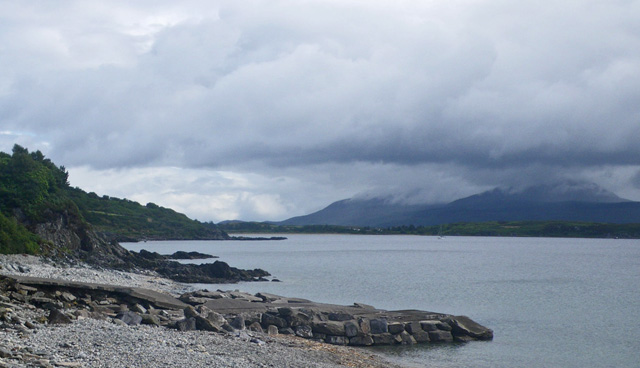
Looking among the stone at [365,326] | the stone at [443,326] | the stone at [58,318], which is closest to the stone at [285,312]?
the stone at [365,326]

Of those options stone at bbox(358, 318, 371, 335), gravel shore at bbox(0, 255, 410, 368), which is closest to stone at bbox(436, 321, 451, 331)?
stone at bbox(358, 318, 371, 335)

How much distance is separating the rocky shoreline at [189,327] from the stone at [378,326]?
0.03 metres

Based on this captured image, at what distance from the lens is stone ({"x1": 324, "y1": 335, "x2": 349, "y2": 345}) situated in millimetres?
24844

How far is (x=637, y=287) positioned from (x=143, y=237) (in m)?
135

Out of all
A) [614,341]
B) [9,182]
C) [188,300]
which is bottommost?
[614,341]

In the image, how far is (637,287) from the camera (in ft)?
187

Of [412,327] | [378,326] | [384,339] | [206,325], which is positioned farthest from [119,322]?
[412,327]

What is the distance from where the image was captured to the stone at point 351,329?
83.2 feet

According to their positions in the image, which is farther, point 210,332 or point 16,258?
point 16,258

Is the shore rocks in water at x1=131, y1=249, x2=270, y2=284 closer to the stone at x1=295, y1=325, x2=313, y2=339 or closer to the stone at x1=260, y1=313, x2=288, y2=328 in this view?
the stone at x1=260, y1=313, x2=288, y2=328

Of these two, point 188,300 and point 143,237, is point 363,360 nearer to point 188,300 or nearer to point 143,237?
point 188,300

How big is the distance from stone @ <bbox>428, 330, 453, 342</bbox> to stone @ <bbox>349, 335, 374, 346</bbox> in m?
3.11

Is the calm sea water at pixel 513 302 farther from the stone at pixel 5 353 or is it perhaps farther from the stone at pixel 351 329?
the stone at pixel 5 353

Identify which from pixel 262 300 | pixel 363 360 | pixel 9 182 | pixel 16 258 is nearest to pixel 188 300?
pixel 262 300
